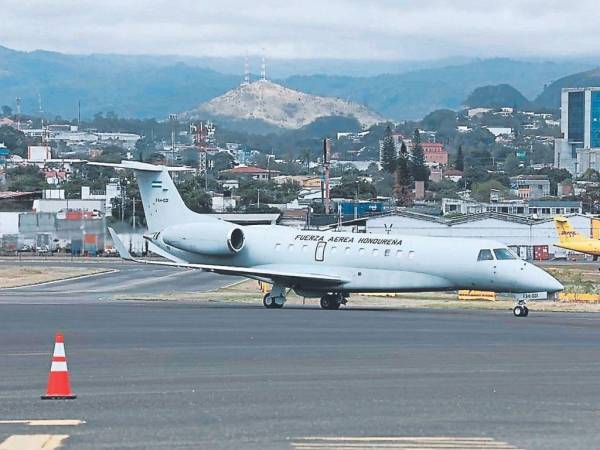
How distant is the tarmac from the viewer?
15852 millimetres

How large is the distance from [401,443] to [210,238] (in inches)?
1157

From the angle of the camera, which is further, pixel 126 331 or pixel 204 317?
pixel 204 317

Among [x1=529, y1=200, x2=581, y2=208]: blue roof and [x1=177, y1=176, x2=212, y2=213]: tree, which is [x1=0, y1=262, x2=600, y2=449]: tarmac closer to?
[x1=177, y1=176, x2=212, y2=213]: tree

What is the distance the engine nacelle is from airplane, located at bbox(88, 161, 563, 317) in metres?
0.03

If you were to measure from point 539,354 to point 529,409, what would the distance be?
25.8ft

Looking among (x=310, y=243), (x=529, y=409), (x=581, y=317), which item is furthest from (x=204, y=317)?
(x=529, y=409)

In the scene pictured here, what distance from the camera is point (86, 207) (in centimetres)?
11844

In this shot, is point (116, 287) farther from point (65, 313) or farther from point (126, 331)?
point (126, 331)

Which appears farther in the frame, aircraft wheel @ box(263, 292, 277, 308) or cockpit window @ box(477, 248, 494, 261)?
aircraft wheel @ box(263, 292, 277, 308)

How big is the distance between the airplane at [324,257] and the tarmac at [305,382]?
3.73 metres

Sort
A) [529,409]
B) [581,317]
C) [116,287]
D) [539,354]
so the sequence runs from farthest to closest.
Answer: [116,287]
[581,317]
[539,354]
[529,409]

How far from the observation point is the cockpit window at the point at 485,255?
40.2 m

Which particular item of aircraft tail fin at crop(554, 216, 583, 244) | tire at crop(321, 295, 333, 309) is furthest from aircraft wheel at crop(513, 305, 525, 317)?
aircraft tail fin at crop(554, 216, 583, 244)

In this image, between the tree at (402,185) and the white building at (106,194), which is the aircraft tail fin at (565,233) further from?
the tree at (402,185)
